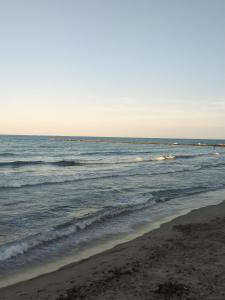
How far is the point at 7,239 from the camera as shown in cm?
885

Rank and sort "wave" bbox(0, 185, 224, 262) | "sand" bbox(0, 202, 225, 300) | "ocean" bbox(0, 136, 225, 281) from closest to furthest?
"sand" bbox(0, 202, 225, 300) → "wave" bbox(0, 185, 224, 262) → "ocean" bbox(0, 136, 225, 281)

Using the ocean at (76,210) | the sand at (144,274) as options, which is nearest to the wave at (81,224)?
the ocean at (76,210)

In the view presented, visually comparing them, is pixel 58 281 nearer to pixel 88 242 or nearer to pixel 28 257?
pixel 28 257

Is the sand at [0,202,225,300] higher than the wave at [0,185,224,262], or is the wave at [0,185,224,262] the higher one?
the sand at [0,202,225,300]

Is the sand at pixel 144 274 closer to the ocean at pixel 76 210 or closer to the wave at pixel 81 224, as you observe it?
the ocean at pixel 76 210

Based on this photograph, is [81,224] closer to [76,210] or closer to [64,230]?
[64,230]

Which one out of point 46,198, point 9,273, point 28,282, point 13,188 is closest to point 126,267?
point 28,282

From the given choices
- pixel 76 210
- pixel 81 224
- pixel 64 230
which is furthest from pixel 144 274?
pixel 76 210

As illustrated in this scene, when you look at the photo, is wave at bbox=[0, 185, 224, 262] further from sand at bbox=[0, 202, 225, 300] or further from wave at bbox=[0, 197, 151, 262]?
sand at bbox=[0, 202, 225, 300]

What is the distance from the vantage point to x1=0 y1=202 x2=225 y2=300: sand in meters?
5.61

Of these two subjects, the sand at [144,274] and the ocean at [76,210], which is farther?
the ocean at [76,210]

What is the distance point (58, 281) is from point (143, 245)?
2.94 m

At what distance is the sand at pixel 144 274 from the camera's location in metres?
5.61

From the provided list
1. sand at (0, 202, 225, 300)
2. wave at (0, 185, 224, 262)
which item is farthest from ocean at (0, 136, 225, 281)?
sand at (0, 202, 225, 300)
